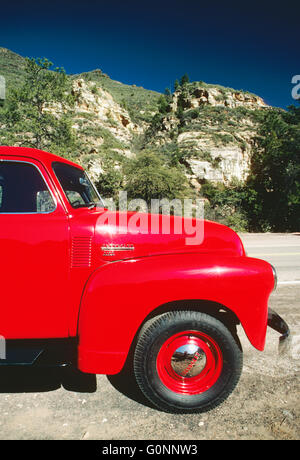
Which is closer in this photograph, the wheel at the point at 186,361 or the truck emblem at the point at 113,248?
the wheel at the point at 186,361

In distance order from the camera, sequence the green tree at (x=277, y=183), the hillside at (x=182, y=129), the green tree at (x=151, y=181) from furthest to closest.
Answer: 1. the hillside at (x=182, y=129)
2. the green tree at (x=277, y=183)
3. the green tree at (x=151, y=181)

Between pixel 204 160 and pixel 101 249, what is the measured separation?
31.9 m

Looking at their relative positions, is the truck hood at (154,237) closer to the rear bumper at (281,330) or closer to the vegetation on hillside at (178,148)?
the rear bumper at (281,330)

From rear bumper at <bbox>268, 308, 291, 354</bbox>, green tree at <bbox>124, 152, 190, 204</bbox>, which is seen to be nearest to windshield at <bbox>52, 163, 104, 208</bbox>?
rear bumper at <bbox>268, 308, 291, 354</bbox>

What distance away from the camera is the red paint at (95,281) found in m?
1.82

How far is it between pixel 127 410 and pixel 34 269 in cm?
134

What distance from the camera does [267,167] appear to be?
30375 millimetres

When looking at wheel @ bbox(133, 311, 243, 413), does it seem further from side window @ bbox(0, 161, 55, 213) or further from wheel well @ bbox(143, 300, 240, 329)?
side window @ bbox(0, 161, 55, 213)

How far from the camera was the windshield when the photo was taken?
2.16 metres

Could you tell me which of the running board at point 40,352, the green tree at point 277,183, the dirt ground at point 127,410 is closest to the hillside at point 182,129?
the green tree at point 277,183

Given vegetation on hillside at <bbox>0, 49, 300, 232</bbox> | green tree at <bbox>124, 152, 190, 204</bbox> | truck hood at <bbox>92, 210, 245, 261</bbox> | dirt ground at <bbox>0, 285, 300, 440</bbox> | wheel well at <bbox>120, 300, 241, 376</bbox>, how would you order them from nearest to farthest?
dirt ground at <bbox>0, 285, 300, 440</bbox>
wheel well at <bbox>120, 300, 241, 376</bbox>
truck hood at <bbox>92, 210, 245, 261</bbox>
vegetation on hillside at <bbox>0, 49, 300, 232</bbox>
green tree at <bbox>124, 152, 190, 204</bbox>

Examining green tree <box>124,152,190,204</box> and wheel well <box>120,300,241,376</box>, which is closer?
wheel well <box>120,300,241,376</box>

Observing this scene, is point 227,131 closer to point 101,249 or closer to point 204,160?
point 204,160

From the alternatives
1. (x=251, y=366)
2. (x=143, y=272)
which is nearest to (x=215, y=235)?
(x=143, y=272)
